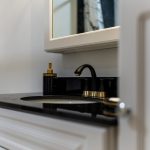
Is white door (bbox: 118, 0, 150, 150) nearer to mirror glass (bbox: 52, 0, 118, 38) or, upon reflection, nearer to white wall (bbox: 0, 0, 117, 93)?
mirror glass (bbox: 52, 0, 118, 38)

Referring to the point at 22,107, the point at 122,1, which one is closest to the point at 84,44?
the point at 22,107

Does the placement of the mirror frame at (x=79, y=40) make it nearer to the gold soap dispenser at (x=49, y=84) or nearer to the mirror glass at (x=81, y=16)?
the mirror glass at (x=81, y=16)

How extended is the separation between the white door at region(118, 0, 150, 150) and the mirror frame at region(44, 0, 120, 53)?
0.56m

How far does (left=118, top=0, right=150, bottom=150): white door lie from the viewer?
1.66 feet

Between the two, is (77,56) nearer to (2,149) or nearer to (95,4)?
(95,4)

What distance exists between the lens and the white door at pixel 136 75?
0.50 meters

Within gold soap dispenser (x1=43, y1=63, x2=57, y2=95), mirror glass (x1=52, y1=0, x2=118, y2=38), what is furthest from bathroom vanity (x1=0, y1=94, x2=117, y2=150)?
mirror glass (x1=52, y1=0, x2=118, y2=38)

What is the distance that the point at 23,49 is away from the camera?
1.75 metres

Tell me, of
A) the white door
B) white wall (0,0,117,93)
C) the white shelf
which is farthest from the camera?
white wall (0,0,117,93)

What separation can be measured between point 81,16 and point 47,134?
794 millimetres

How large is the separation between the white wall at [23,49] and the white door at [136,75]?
99cm

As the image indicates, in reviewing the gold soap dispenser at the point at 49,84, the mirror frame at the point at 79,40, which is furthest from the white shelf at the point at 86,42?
the gold soap dispenser at the point at 49,84

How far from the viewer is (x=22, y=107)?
80 centimetres

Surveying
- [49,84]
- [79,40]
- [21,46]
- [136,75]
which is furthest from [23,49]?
[136,75]
